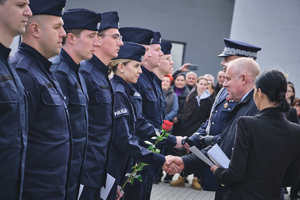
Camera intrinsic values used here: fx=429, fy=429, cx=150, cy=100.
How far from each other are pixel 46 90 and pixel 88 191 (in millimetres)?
1181

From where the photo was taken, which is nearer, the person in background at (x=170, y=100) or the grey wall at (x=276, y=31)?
the person in background at (x=170, y=100)

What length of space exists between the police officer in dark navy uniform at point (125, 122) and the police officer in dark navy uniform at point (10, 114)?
1486 mm

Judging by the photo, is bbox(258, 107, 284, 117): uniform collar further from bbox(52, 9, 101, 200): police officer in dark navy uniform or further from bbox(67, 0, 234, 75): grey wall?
bbox(67, 0, 234, 75): grey wall

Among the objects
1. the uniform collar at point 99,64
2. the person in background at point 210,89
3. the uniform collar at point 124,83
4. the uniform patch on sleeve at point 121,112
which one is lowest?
the person in background at point 210,89

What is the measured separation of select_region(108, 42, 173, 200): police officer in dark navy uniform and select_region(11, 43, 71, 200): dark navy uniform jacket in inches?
40.7

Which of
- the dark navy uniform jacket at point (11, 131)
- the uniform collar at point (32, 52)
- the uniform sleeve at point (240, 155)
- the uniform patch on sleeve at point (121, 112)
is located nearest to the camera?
the dark navy uniform jacket at point (11, 131)

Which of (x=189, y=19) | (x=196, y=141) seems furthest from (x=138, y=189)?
(x=189, y=19)

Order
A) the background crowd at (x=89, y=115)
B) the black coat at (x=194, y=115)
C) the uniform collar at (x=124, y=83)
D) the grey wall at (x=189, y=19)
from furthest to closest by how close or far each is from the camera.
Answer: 1. the grey wall at (x=189, y=19)
2. the black coat at (x=194, y=115)
3. the uniform collar at (x=124, y=83)
4. the background crowd at (x=89, y=115)

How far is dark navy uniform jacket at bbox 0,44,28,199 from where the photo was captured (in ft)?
6.27

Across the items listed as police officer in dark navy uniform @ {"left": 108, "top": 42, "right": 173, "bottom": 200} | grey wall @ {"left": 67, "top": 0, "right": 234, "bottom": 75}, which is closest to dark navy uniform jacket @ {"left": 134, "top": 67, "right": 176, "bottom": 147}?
police officer in dark navy uniform @ {"left": 108, "top": 42, "right": 173, "bottom": 200}

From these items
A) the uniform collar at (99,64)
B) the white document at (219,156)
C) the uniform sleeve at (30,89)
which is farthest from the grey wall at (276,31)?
the uniform sleeve at (30,89)

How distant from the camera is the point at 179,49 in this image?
14867 millimetres

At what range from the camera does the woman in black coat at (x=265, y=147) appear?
2.62 m

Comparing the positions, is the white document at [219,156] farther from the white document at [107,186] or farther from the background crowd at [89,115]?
the white document at [107,186]
